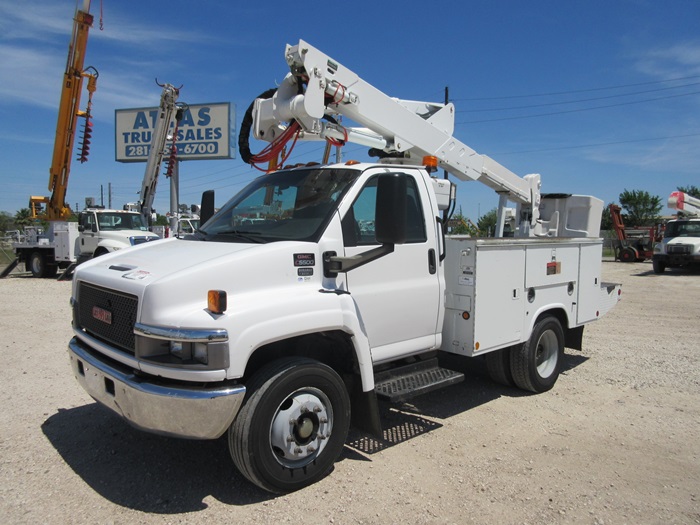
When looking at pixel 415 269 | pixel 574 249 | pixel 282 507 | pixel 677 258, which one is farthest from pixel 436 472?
pixel 677 258

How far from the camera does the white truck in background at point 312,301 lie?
308 cm

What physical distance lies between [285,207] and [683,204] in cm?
2434

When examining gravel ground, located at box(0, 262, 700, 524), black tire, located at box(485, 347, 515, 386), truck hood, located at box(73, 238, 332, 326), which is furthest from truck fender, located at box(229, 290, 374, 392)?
black tire, located at box(485, 347, 515, 386)

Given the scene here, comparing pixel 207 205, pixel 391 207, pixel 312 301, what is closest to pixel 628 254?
pixel 207 205

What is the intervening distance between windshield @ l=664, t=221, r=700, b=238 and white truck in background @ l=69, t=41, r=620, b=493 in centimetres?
1993

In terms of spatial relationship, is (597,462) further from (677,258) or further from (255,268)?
(677,258)

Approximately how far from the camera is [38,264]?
1903 centimetres

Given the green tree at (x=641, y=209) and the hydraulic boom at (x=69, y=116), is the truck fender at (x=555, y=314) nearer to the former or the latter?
the hydraulic boom at (x=69, y=116)

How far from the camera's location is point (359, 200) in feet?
13.3

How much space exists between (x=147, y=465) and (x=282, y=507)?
47.4 inches

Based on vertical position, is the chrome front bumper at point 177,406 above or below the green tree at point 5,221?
below

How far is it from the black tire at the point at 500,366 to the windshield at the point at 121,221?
1424 centimetres

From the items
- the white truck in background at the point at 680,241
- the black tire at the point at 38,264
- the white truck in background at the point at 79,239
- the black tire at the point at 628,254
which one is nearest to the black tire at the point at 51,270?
the white truck in background at the point at 79,239

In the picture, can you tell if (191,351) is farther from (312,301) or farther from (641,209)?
(641,209)
